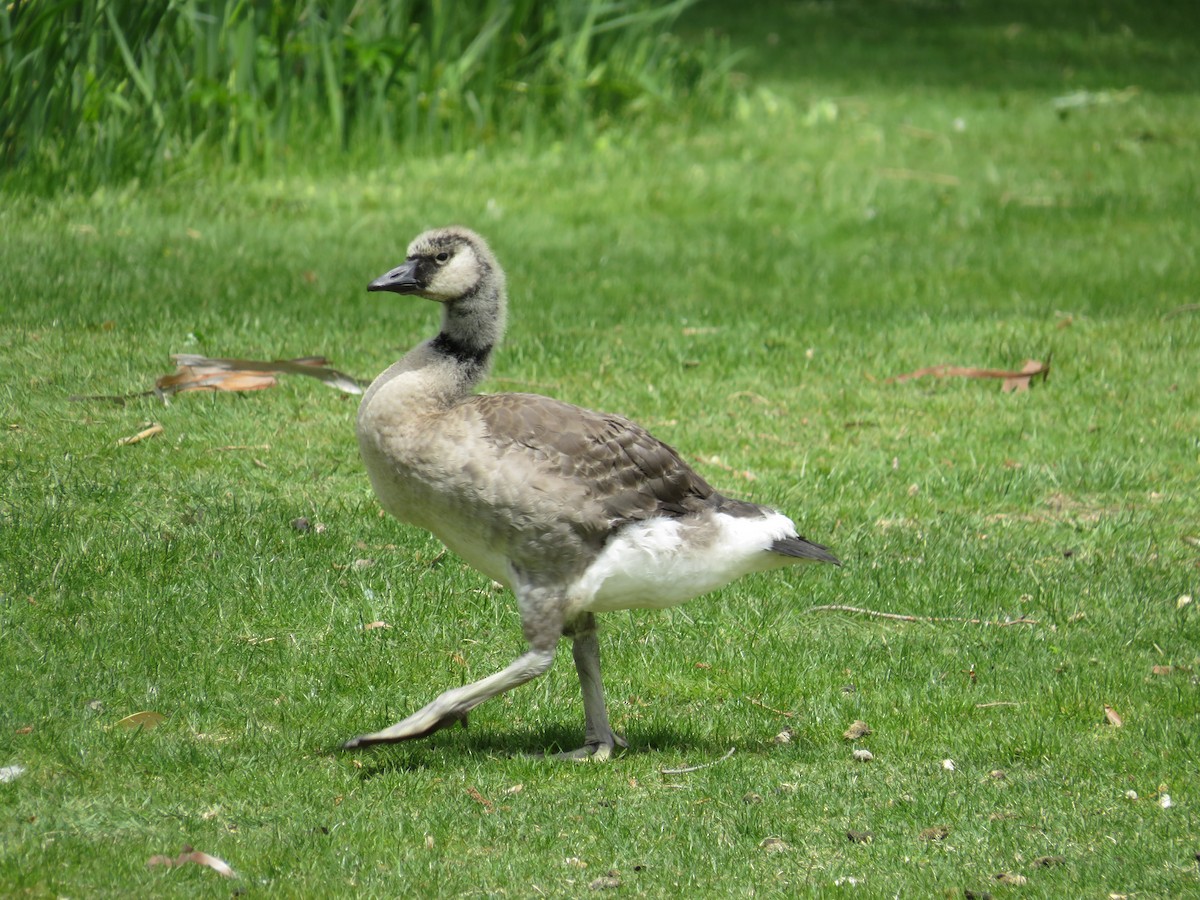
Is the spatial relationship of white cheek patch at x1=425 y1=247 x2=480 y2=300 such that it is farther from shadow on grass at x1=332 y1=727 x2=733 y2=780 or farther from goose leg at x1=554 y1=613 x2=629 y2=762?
shadow on grass at x1=332 y1=727 x2=733 y2=780

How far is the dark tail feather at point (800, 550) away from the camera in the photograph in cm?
533

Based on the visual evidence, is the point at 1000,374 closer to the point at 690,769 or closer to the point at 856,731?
the point at 856,731

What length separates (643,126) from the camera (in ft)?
49.3

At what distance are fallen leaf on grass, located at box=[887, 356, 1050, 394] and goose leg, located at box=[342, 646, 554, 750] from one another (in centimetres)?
505

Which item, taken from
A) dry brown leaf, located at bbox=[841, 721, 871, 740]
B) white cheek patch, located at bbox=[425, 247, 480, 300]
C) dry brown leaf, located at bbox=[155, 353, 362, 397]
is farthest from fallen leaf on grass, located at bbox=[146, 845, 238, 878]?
dry brown leaf, located at bbox=[155, 353, 362, 397]

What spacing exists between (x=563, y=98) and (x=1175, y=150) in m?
6.21

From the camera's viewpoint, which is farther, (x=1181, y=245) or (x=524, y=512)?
(x=1181, y=245)

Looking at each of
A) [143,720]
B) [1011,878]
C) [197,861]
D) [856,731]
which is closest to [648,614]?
[856,731]

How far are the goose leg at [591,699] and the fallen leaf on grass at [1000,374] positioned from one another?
4.73m

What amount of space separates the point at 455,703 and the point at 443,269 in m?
1.51

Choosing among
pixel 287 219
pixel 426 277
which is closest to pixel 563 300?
pixel 287 219

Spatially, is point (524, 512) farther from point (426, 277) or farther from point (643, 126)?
point (643, 126)

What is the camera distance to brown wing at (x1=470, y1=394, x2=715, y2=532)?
17.1 ft

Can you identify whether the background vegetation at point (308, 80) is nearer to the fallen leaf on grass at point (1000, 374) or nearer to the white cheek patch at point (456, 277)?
the fallen leaf on grass at point (1000, 374)
